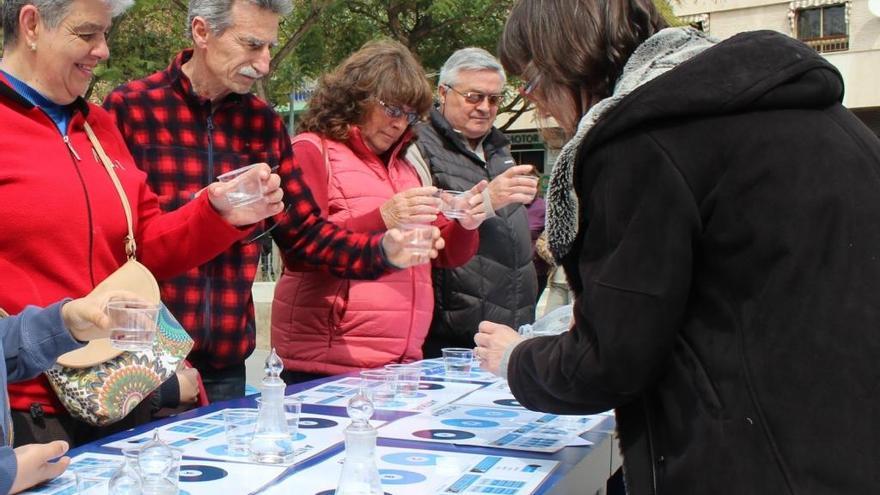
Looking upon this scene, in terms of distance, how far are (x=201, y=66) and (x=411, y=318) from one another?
1.11 metres

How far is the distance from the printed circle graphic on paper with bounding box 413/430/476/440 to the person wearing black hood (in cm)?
68

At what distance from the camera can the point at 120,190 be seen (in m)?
2.53

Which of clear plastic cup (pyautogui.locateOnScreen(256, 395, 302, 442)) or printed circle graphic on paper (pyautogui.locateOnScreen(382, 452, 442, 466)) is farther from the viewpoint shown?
clear plastic cup (pyautogui.locateOnScreen(256, 395, 302, 442))

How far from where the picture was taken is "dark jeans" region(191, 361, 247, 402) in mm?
3051

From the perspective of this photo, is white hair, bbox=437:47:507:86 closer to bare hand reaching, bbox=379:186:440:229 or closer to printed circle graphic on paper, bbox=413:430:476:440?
bare hand reaching, bbox=379:186:440:229

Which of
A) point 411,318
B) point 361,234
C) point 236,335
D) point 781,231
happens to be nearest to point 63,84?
point 236,335

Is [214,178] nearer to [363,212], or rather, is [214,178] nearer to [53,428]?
[363,212]

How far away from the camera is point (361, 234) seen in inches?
132

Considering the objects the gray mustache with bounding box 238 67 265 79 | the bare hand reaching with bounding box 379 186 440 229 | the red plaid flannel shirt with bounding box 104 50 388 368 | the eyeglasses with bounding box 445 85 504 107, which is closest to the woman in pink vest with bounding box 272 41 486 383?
the bare hand reaching with bounding box 379 186 440 229

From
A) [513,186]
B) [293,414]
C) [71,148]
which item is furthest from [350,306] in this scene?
[71,148]

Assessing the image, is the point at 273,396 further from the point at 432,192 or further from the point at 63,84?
the point at 432,192

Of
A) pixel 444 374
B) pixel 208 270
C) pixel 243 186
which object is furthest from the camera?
pixel 444 374

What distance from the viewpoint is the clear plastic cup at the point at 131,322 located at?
191 centimetres

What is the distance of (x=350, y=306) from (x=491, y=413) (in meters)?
0.85
